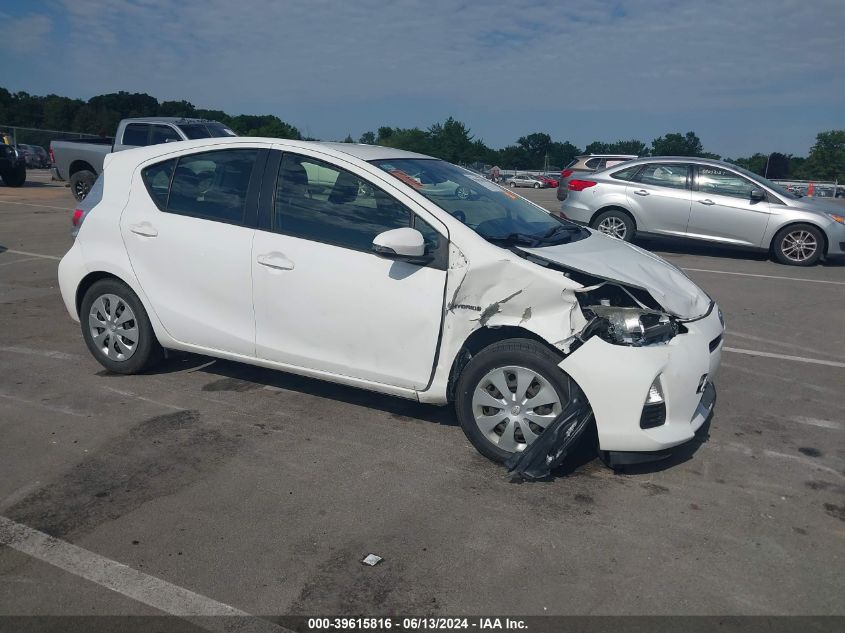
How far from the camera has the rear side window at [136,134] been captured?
598 inches

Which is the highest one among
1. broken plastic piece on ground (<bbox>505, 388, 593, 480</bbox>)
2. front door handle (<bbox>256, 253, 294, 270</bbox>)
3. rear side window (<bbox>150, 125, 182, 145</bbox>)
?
rear side window (<bbox>150, 125, 182, 145</bbox>)

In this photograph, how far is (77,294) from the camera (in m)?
5.60

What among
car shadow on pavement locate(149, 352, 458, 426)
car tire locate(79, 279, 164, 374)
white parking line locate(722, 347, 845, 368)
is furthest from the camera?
white parking line locate(722, 347, 845, 368)

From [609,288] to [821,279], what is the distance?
312 inches

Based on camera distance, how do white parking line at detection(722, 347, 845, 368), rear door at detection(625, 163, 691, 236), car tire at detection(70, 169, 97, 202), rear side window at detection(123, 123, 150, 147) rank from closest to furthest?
white parking line at detection(722, 347, 845, 368) → rear door at detection(625, 163, 691, 236) → rear side window at detection(123, 123, 150, 147) → car tire at detection(70, 169, 97, 202)

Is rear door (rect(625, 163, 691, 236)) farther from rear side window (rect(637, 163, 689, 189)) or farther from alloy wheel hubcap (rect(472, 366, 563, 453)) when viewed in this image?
alloy wheel hubcap (rect(472, 366, 563, 453))

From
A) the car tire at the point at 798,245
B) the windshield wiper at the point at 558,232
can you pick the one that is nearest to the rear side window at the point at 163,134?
the car tire at the point at 798,245

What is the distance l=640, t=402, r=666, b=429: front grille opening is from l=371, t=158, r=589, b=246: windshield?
1.23m

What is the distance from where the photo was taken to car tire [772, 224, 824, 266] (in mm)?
11750

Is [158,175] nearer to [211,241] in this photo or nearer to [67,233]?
[211,241]

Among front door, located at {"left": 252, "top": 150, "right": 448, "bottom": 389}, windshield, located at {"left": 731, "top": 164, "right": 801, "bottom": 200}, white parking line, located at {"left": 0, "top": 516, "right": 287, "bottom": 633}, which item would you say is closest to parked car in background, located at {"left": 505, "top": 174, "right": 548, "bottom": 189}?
windshield, located at {"left": 731, "top": 164, "right": 801, "bottom": 200}

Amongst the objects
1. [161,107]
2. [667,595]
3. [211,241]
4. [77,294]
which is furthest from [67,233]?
[161,107]

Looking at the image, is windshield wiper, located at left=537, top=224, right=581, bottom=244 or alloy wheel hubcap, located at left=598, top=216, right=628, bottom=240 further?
alloy wheel hubcap, located at left=598, top=216, right=628, bottom=240

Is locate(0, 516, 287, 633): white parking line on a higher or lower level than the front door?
lower
